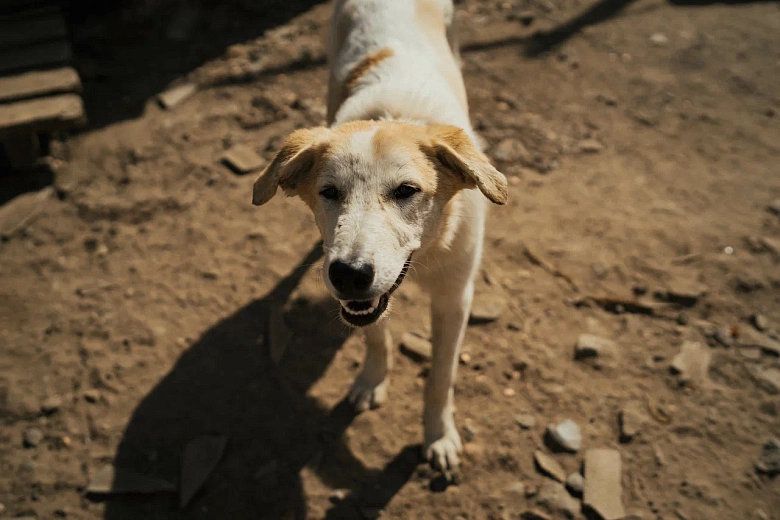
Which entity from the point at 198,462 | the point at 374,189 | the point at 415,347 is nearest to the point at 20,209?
the point at 198,462

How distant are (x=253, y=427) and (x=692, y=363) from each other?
2638 mm

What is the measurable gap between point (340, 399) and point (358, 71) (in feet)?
6.37

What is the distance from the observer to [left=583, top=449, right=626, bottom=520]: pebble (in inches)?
117

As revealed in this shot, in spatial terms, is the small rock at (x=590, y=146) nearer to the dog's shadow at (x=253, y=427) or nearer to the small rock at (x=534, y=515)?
the dog's shadow at (x=253, y=427)

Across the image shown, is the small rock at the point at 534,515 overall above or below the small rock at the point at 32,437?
below

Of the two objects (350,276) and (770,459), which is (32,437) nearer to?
(350,276)

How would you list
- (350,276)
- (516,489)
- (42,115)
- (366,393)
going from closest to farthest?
(350,276)
(516,489)
(366,393)
(42,115)

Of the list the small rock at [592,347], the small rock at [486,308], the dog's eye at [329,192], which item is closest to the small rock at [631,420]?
the small rock at [592,347]

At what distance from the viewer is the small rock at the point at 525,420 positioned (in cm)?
334

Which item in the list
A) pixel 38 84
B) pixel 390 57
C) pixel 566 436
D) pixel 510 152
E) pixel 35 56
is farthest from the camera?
pixel 35 56

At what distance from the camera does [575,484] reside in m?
3.08

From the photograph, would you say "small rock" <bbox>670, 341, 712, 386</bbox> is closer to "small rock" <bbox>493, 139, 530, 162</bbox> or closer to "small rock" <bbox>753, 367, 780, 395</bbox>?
"small rock" <bbox>753, 367, 780, 395</bbox>

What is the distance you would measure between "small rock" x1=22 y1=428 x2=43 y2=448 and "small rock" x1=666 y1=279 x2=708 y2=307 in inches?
156

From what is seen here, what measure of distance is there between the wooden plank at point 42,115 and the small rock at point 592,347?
13.5 ft
